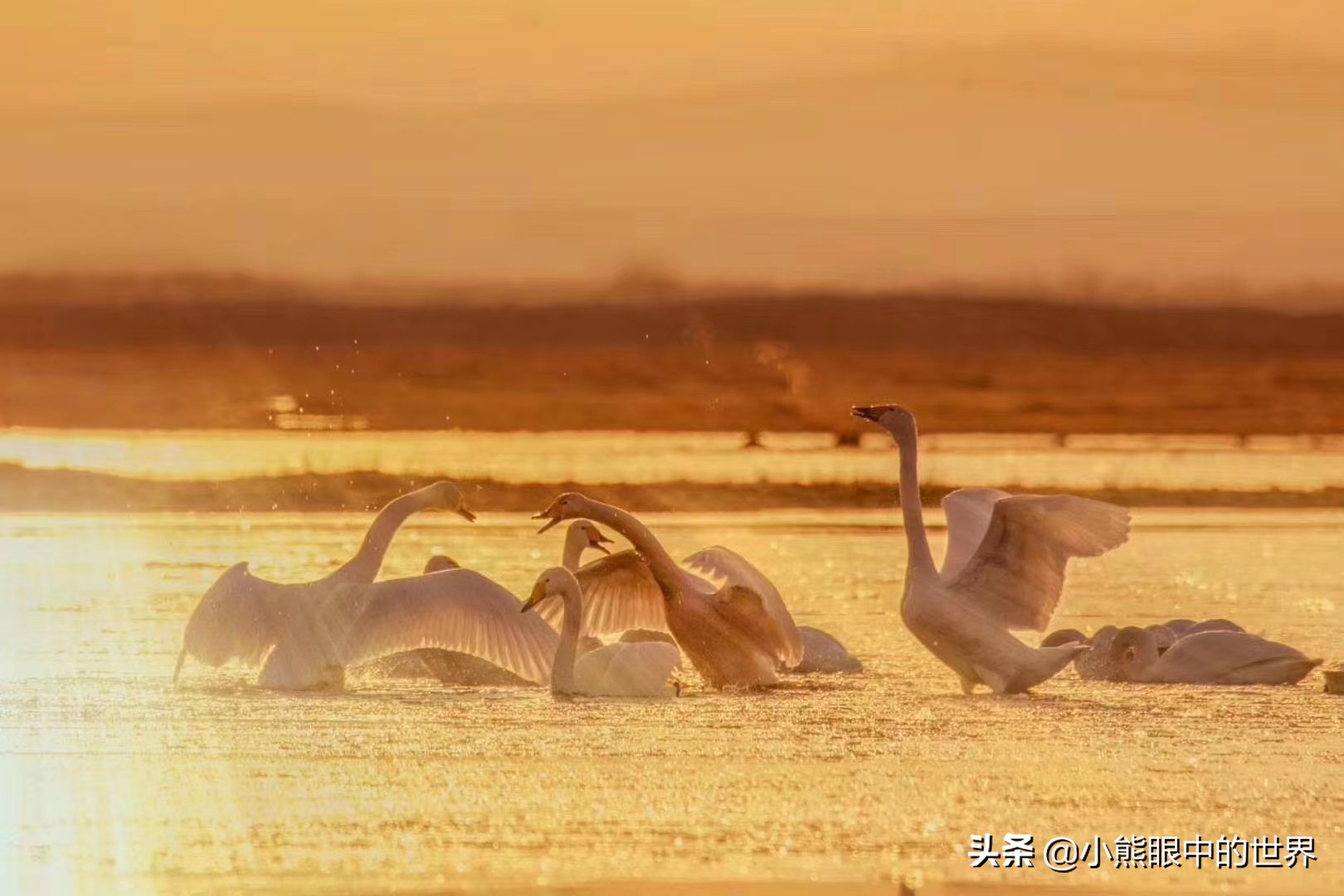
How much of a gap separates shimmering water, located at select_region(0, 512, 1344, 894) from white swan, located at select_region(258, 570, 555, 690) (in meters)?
0.18

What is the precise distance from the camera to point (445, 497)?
488 inches

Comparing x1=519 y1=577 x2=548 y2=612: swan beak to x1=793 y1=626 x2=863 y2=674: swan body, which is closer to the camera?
x1=519 y1=577 x2=548 y2=612: swan beak

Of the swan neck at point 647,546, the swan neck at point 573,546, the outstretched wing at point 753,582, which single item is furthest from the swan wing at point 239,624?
the outstretched wing at point 753,582

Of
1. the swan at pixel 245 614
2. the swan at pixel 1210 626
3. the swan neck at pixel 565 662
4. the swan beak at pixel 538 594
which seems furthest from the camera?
the swan at pixel 1210 626

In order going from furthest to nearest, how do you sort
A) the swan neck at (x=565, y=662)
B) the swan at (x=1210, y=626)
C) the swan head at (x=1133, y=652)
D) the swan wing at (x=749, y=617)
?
the swan at (x=1210, y=626) → the swan head at (x=1133, y=652) → the swan wing at (x=749, y=617) → the swan neck at (x=565, y=662)

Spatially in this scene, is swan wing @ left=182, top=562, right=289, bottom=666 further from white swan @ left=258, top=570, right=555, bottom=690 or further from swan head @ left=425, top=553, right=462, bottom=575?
swan head @ left=425, top=553, right=462, bottom=575

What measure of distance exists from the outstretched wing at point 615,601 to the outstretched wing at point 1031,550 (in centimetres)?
166

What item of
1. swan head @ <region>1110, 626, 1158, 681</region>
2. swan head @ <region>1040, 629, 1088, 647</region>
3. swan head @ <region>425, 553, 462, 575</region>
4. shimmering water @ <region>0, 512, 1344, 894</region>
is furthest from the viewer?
swan head @ <region>425, 553, 462, 575</region>

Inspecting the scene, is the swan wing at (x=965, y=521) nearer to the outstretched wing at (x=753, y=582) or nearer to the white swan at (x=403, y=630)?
the outstretched wing at (x=753, y=582)

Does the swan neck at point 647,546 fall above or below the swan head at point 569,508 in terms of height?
below

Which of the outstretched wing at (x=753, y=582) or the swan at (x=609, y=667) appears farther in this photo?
the outstretched wing at (x=753, y=582)

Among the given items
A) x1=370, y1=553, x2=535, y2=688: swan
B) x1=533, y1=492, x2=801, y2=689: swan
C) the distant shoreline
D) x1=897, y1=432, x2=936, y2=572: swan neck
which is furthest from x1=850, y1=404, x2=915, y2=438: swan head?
the distant shoreline

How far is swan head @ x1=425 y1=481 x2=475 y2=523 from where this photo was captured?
12.4 m

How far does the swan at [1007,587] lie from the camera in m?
11.4
